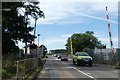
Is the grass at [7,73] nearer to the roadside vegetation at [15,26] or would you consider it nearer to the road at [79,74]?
the road at [79,74]

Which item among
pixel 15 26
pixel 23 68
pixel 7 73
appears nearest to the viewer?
pixel 23 68

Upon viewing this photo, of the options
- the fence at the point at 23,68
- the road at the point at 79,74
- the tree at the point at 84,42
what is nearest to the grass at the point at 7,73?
the fence at the point at 23,68

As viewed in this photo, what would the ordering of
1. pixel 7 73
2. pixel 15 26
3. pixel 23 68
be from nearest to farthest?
pixel 23 68 < pixel 7 73 < pixel 15 26

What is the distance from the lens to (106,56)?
183ft

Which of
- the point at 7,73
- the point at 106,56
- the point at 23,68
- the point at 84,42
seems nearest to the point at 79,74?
the point at 7,73

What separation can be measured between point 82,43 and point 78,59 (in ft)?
369

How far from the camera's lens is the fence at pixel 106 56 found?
47.9 meters

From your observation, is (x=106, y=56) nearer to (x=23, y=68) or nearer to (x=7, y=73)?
(x=7, y=73)

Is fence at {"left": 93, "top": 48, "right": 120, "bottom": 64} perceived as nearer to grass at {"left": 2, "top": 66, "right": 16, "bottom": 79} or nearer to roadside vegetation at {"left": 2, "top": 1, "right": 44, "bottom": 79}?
roadside vegetation at {"left": 2, "top": 1, "right": 44, "bottom": 79}

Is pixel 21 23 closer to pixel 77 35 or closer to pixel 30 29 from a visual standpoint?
pixel 30 29

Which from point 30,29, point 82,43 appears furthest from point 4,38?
point 82,43

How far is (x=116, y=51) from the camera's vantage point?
4853 centimetres

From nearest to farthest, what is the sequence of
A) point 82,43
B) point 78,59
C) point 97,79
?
point 97,79 < point 78,59 < point 82,43

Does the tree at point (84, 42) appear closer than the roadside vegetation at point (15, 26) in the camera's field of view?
No
